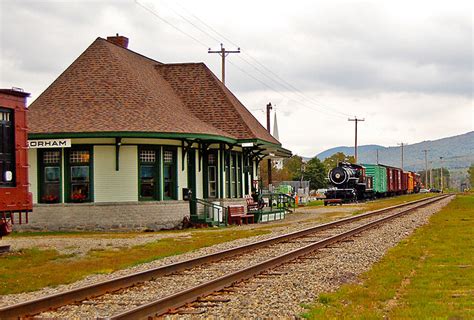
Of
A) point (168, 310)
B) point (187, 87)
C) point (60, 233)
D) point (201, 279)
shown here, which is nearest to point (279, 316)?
point (168, 310)

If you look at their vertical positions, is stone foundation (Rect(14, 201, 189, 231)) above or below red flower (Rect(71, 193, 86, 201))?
below

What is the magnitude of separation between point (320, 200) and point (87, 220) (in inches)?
1842

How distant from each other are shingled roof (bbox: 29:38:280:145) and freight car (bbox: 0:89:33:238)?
7853 mm

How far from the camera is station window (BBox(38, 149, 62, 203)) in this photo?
2538 cm

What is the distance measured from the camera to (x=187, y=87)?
33406 mm

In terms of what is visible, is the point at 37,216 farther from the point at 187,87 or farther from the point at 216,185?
the point at 187,87

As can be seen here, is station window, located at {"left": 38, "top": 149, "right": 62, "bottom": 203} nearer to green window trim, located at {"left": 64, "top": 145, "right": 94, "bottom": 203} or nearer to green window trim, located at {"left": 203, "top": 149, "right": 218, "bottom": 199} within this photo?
green window trim, located at {"left": 64, "top": 145, "right": 94, "bottom": 203}

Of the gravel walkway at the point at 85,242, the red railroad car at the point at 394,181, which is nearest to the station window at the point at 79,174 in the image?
the gravel walkway at the point at 85,242

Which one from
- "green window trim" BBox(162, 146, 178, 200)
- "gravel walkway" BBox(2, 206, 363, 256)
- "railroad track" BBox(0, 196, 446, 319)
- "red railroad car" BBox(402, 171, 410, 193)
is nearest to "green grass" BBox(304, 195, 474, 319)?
"railroad track" BBox(0, 196, 446, 319)

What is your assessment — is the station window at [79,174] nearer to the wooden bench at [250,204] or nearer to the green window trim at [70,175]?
the green window trim at [70,175]

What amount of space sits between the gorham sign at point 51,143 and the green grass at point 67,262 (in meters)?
6.20

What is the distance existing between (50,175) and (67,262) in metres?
10.4

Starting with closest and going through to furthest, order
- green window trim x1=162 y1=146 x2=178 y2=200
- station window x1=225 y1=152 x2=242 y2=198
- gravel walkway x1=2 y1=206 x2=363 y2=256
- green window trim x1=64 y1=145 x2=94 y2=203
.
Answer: gravel walkway x1=2 y1=206 x2=363 y2=256 → green window trim x1=64 y1=145 x2=94 y2=203 → green window trim x1=162 y1=146 x2=178 y2=200 → station window x1=225 y1=152 x2=242 y2=198

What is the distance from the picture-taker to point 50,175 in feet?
83.6
